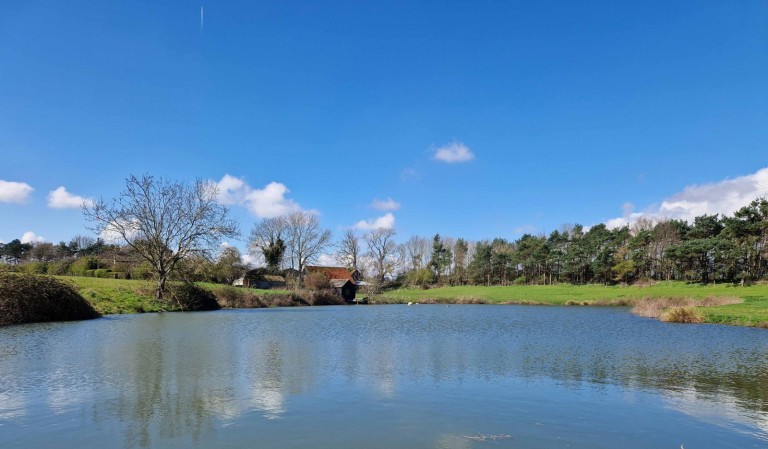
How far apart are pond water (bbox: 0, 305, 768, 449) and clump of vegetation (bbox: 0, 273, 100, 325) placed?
5.00m

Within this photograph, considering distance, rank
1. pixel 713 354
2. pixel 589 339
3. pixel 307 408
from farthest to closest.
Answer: pixel 589 339 → pixel 713 354 → pixel 307 408

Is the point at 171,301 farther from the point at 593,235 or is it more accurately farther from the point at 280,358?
the point at 593,235

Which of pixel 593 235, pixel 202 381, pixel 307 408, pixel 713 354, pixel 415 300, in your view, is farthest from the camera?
pixel 593 235

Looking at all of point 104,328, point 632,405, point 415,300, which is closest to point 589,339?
point 632,405

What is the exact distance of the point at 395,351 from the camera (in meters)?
16.3

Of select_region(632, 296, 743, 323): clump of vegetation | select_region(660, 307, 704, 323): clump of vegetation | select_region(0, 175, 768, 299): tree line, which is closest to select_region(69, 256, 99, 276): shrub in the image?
select_region(0, 175, 768, 299): tree line

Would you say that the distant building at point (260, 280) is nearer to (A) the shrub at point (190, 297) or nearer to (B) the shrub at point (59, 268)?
(B) the shrub at point (59, 268)

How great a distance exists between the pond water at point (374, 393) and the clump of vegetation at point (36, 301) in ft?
16.4

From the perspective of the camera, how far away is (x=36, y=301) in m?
23.7

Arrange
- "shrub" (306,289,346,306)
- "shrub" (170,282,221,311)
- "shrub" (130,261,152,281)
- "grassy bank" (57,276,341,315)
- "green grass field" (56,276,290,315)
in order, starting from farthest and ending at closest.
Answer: "shrub" (306,289,346,306), "shrub" (130,261,152,281), "shrub" (170,282,221,311), "grassy bank" (57,276,341,315), "green grass field" (56,276,290,315)

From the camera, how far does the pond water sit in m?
7.21

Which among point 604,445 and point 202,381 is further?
point 202,381

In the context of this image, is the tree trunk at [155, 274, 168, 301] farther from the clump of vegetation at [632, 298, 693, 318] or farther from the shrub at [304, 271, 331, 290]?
the clump of vegetation at [632, 298, 693, 318]

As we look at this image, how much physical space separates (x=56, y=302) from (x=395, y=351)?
19573mm
